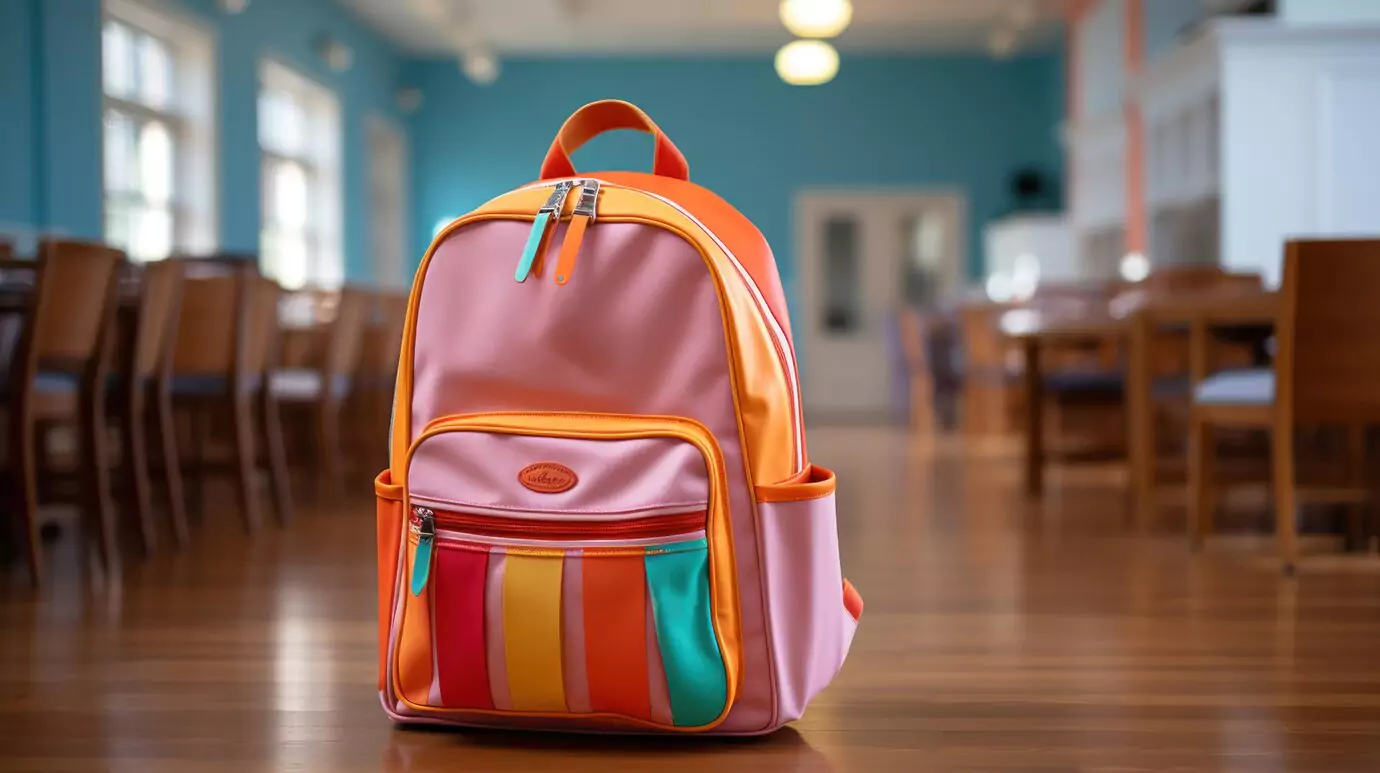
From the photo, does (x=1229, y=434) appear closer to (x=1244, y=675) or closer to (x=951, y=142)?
(x=1244, y=675)

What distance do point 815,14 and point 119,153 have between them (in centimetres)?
362

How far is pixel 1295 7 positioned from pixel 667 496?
5866 mm

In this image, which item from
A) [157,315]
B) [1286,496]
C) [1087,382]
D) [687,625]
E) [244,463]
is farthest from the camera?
[1087,382]

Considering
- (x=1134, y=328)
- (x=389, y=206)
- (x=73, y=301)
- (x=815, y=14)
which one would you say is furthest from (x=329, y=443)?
(x=389, y=206)

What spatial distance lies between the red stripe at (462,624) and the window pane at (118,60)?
5764mm

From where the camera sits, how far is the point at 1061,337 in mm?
3863

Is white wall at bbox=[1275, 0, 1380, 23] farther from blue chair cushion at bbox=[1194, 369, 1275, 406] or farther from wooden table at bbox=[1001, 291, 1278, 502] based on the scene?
blue chair cushion at bbox=[1194, 369, 1275, 406]

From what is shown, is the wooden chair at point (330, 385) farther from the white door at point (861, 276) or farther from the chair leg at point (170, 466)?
the white door at point (861, 276)

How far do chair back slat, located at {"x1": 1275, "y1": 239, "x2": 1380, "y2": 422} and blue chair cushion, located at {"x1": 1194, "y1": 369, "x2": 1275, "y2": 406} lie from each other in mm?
129

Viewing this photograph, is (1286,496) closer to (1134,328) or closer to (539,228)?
(1134,328)

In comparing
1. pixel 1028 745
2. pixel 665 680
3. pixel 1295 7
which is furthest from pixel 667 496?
pixel 1295 7

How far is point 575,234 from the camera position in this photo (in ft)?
4.36

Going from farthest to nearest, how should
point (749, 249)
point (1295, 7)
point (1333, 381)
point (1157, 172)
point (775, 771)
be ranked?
1. point (1157, 172)
2. point (1295, 7)
3. point (1333, 381)
4. point (749, 249)
5. point (775, 771)

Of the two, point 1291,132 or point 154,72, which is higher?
point 154,72
